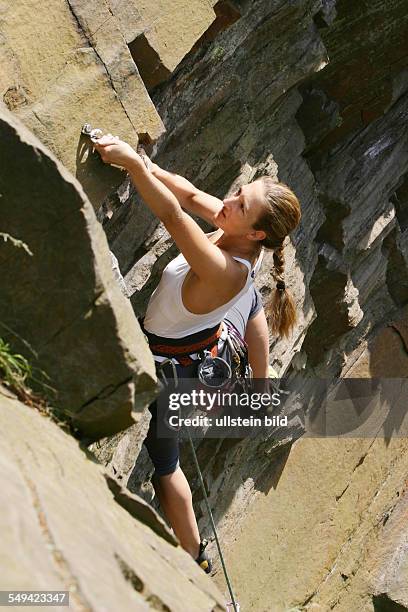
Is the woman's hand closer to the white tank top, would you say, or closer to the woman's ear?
the white tank top

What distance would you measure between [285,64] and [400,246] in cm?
416

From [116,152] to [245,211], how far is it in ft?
2.57

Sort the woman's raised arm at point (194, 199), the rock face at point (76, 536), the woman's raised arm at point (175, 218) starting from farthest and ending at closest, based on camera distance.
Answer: the woman's raised arm at point (194, 199), the woman's raised arm at point (175, 218), the rock face at point (76, 536)

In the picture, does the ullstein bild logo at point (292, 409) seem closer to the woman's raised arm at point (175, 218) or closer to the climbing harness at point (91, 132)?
the woman's raised arm at point (175, 218)

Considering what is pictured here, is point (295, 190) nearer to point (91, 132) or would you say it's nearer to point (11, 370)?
point (91, 132)

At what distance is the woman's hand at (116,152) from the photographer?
493 centimetres

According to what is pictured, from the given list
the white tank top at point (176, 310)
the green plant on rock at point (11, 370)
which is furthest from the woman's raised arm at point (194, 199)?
the green plant on rock at point (11, 370)

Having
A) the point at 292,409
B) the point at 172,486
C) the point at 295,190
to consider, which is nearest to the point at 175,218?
the point at 172,486

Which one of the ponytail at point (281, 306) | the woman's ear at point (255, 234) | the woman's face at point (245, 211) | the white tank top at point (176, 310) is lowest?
the ponytail at point (281, 306)

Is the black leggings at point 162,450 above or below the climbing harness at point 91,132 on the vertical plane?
below

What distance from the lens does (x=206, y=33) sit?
6816 millimetres

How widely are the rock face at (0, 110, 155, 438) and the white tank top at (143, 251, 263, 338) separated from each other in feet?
3.12

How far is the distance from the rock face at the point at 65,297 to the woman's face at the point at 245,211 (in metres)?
1.15

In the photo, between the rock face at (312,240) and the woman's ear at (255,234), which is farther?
the rock face at (312,240)
